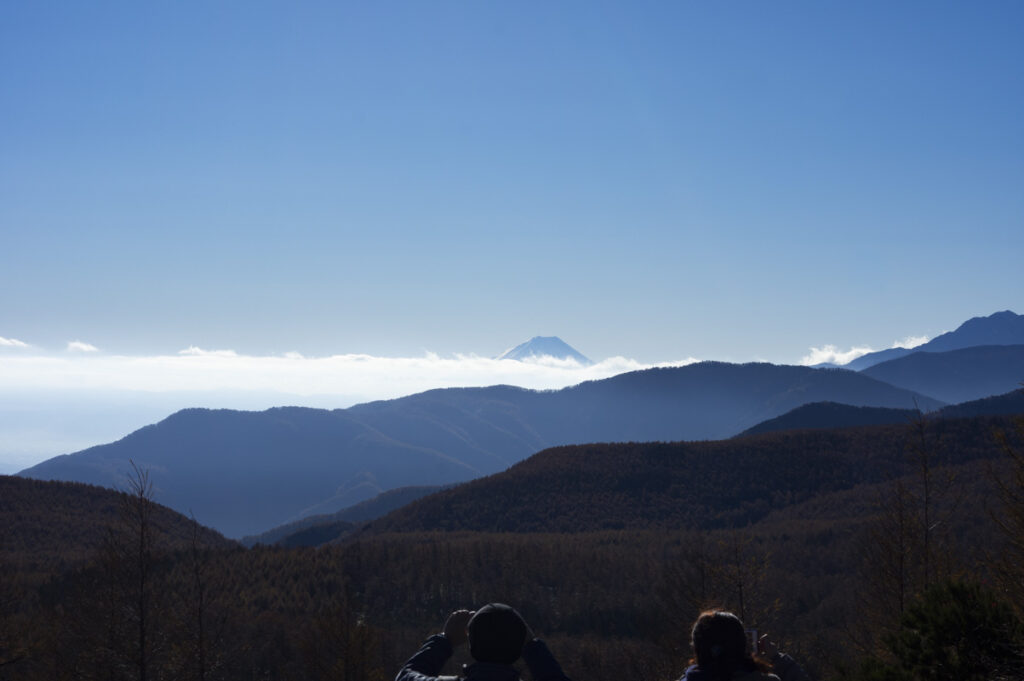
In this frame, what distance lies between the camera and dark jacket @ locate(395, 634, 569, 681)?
4.21 metres

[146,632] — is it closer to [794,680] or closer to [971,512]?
[794,680]

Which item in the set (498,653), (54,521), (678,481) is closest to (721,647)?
(498,653)

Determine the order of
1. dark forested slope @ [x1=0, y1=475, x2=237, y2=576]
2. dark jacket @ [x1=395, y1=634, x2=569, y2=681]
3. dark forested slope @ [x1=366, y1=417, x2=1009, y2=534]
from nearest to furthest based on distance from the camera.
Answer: dark jacket @ [x1=395, y1=634, x2=569, y2=681] < dark forested slope @ [x1=0, y1=475, x2=237, y2=576] < dark forested slope @ [x1=366, y1=417, x2=1009, y2=534]

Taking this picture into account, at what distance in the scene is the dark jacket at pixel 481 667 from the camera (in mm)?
4215

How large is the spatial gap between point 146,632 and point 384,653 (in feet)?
120

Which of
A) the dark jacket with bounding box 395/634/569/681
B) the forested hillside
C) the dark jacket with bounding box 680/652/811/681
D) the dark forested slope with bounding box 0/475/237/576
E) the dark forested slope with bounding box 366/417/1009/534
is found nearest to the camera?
the dark jacket with bounding box 395/634/569/681

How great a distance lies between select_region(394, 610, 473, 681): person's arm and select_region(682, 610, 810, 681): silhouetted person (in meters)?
1.47

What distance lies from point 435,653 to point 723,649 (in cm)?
180

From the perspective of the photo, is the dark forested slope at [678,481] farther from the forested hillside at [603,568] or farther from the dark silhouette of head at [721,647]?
the dark silhouette of head at [721,647]

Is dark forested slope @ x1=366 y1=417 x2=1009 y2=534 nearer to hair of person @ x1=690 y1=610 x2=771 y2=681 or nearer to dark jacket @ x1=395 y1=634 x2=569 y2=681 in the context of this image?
dark jacket @ x1=395 y1=634 x2=569 y2=681

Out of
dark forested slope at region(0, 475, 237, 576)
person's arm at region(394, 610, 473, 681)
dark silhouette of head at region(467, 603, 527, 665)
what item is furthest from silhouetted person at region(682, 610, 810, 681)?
dark forested slope at region(0, 475, 237, 576)

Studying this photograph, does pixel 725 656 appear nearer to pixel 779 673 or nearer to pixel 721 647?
pixel 721 647

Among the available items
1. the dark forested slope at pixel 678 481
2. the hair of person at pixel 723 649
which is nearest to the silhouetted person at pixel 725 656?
the hair of person at pixel 723 649

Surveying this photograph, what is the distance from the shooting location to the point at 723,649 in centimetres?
459
